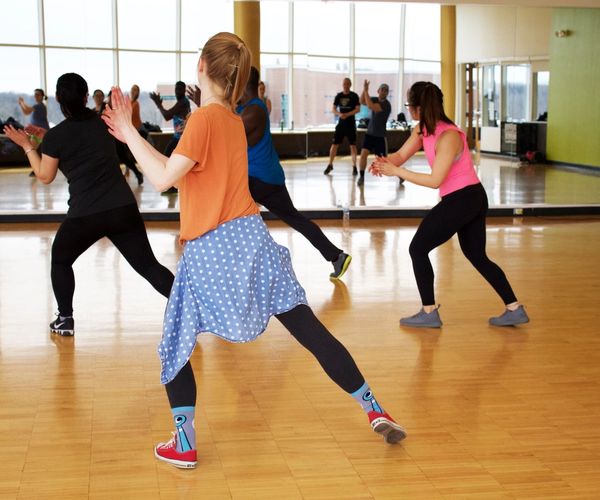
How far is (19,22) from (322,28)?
3.27 meters

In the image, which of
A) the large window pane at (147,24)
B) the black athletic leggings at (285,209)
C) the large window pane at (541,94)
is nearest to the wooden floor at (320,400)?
the black athletic leggings at (285,209)

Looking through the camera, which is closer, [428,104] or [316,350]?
[316,350]

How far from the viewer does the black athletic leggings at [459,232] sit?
550cm

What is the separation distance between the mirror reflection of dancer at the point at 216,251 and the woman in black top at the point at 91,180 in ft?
5.54

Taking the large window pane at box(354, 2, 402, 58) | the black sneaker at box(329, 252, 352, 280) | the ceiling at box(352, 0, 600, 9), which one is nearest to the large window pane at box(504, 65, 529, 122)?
the ceiling at box(352, 0, 600, 9)

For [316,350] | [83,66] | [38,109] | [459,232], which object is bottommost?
[316,350]

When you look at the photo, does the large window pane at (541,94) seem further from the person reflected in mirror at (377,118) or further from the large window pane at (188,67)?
the large window pane at (188,67)

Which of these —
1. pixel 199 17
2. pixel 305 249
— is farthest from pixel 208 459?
pixel 199 17

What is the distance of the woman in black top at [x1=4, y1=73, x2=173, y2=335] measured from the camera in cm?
499

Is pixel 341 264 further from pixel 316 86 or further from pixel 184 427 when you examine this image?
pixel 316 86

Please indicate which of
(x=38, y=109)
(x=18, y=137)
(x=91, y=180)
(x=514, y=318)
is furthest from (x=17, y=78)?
(x=514, y=318)

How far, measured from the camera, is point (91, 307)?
6.23 meters

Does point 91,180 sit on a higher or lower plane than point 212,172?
lower

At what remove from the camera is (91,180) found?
16.6 ft
